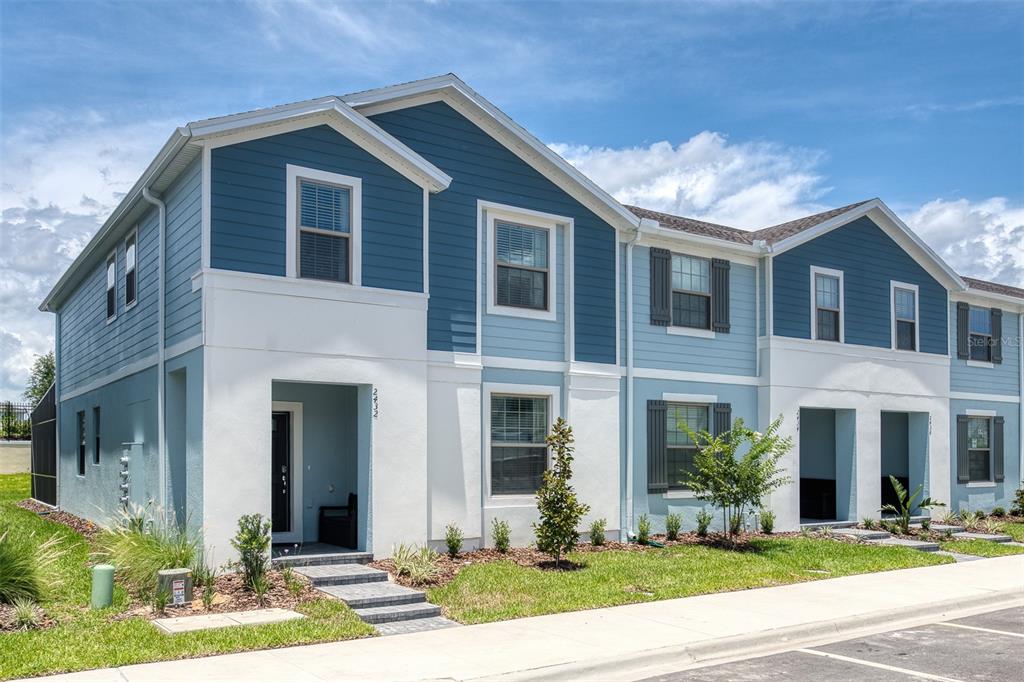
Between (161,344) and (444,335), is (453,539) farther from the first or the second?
(161,344)

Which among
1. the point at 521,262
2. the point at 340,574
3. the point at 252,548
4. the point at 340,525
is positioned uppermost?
the point at 521,262

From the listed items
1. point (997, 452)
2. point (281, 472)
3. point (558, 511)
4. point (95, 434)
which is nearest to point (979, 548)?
Answer: point (997, 452)

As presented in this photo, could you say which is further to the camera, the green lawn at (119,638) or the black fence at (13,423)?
the black fence at (13,423)

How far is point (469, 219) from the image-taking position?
613 inches

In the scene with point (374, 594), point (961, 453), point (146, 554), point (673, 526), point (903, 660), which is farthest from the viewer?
point (961, 453)

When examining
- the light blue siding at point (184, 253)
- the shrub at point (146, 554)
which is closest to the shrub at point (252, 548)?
the shrub at point (146, 554)

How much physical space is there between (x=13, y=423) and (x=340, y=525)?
30.2 m

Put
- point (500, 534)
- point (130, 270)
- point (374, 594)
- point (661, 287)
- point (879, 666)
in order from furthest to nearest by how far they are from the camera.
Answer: point (661, 287)
point (130, 270)
point (500, 534)
point (374, 594)
point (879, 666)

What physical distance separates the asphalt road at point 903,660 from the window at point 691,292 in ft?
27.1

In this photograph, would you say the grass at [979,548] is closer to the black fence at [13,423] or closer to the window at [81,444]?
the window at [81,444]

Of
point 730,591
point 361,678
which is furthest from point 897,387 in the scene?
point 361,678

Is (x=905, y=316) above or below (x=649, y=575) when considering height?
above

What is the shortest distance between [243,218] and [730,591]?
8.36 metres

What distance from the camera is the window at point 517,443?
15836 millimetres
